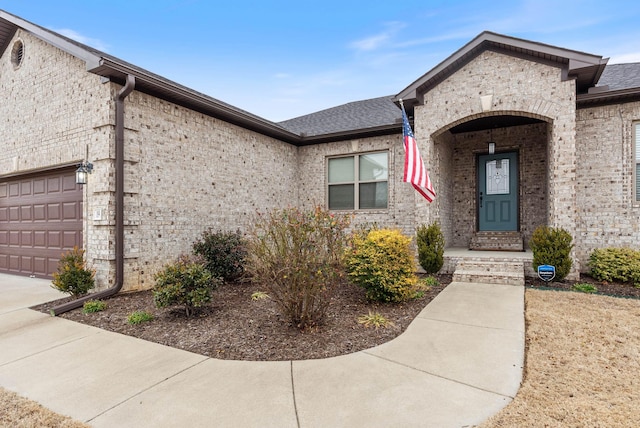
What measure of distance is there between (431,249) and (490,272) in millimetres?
1252

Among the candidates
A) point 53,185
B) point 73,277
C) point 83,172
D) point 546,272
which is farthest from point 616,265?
point 53,185

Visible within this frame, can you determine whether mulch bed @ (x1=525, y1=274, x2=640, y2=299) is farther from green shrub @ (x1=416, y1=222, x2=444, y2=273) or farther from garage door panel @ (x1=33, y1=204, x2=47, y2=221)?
garage door panel @ (x1=33, y1=204, x2=47, y2=221)

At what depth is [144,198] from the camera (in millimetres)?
6211

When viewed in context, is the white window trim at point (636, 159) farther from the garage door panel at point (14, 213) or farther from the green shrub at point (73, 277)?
the garage door panel at point (14, 213)

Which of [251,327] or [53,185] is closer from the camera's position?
[251,327]

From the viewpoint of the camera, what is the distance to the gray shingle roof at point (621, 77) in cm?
686

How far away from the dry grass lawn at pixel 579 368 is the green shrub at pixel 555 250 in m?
1.35

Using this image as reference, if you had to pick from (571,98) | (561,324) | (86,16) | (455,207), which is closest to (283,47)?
(86,16)

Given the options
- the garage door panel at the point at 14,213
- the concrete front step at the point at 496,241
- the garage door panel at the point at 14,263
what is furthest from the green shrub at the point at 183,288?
the concrete front step at the point at 496,241

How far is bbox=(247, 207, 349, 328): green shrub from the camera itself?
3.90 meters

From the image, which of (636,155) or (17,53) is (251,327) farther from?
(17,53)

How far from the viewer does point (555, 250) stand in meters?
6.34

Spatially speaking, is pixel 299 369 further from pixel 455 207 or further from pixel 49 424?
pixel 455 207

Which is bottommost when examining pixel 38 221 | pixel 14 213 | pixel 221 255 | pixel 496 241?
pixel 221 255
